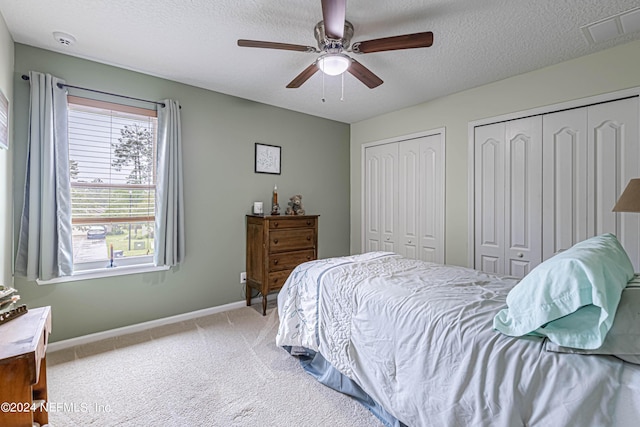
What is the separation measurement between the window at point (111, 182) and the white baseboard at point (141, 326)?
60 cm

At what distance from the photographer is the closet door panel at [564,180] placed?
2.64 metres

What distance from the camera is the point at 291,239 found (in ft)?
11.6

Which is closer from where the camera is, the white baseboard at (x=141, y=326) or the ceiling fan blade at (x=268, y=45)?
the ceiling fan blade at (x=268, y=45)

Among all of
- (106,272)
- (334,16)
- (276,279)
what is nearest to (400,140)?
(276,279)

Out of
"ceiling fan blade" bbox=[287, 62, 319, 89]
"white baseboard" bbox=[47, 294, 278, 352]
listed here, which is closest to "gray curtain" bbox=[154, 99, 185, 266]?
"white baseboard" bbox=[47, 294, 278, 352]

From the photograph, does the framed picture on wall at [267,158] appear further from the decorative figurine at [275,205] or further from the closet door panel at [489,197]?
the closet door panel at [489,197]

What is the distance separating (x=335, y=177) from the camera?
4566 mm

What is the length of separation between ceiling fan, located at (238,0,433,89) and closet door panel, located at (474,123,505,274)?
5.33 feet

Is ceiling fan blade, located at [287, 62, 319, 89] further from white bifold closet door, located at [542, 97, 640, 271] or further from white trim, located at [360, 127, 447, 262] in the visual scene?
white bifold closet door, located at [542, 97, 640, 271]

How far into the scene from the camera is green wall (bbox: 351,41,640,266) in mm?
2479

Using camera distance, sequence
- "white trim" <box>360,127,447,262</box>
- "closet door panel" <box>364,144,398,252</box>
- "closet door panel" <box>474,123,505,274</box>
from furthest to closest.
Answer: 1. "closet door panel" <box>364,144,398,252</box>
2. "white trim" <box>360,127,447,262</box>
3. "closet door panel" <box>474,123,505,274</box>

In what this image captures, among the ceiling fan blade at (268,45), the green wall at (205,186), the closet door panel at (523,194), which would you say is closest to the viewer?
the ceiling fan blade at (268,45)

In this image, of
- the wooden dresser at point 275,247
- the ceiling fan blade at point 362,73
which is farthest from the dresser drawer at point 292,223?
the ceiling fan blade at point 362,73

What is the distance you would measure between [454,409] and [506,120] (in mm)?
2846
